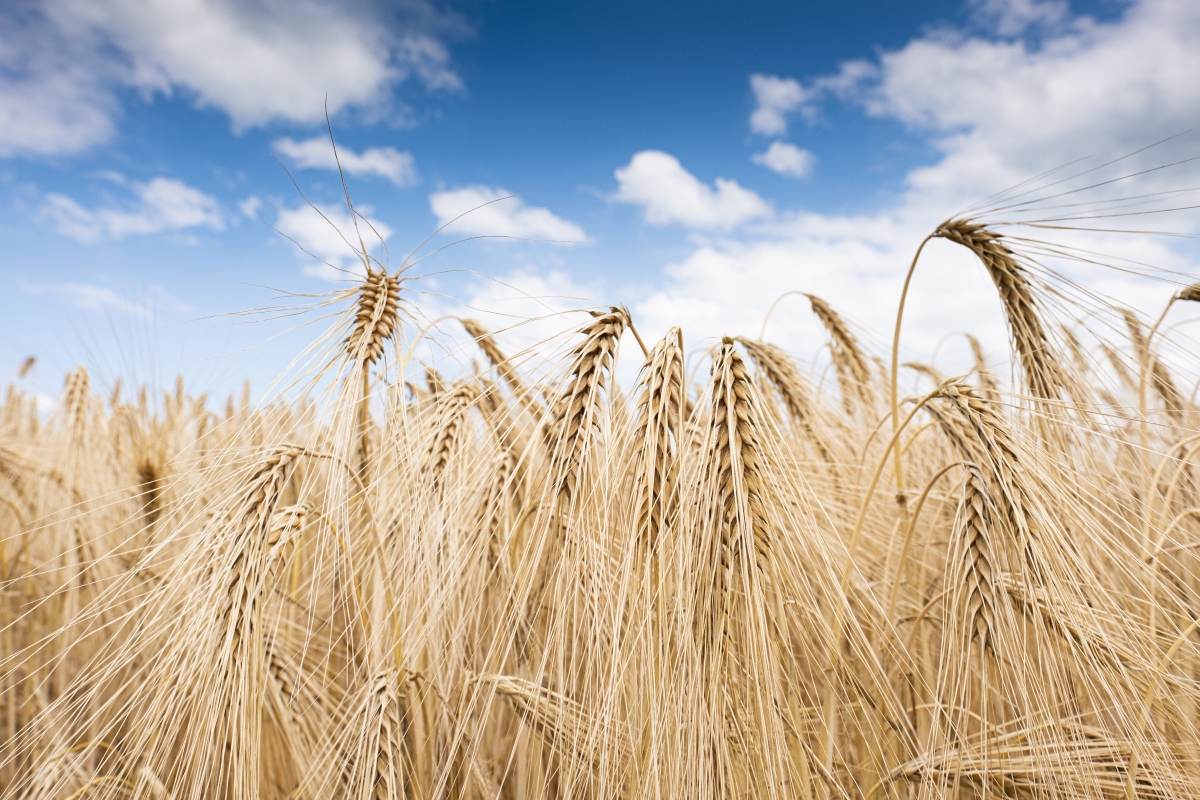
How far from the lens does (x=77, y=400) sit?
2727 mm

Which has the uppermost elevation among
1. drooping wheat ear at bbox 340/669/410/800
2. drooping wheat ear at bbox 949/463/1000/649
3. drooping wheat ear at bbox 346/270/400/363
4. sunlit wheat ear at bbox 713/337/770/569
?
drooping wheat ear at bbox 346/270/400/363

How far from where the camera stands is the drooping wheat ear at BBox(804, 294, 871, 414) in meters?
2.50

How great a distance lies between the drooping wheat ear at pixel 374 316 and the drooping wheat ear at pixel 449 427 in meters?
0.19

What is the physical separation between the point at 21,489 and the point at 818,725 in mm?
3532

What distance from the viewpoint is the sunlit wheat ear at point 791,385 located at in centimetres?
190

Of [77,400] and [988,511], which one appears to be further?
[77,400]

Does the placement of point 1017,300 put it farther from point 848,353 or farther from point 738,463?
point 738,463

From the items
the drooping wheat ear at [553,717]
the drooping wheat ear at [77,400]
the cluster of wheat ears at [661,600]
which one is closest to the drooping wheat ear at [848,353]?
the cluster of wheat ears at [661,600]

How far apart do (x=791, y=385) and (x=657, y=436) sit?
1.10 metres

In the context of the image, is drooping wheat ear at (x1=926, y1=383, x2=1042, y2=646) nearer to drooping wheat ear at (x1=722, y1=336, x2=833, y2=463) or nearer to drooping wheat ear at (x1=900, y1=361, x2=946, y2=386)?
drooping wheat ear at (x1=722, y1=336, x2=833, y2=463)

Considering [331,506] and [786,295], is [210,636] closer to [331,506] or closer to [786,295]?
[331,506]

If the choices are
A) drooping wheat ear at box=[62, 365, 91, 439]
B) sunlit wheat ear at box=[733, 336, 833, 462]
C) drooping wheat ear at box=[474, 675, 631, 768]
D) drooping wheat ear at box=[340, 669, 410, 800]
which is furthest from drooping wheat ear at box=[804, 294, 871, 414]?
drooping wheat ear at box=[62, 365, 91, 439]

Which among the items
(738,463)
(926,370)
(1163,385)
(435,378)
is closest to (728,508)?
(738,463)

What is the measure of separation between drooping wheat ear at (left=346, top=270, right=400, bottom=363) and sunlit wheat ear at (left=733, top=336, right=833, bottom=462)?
3.37 ft
